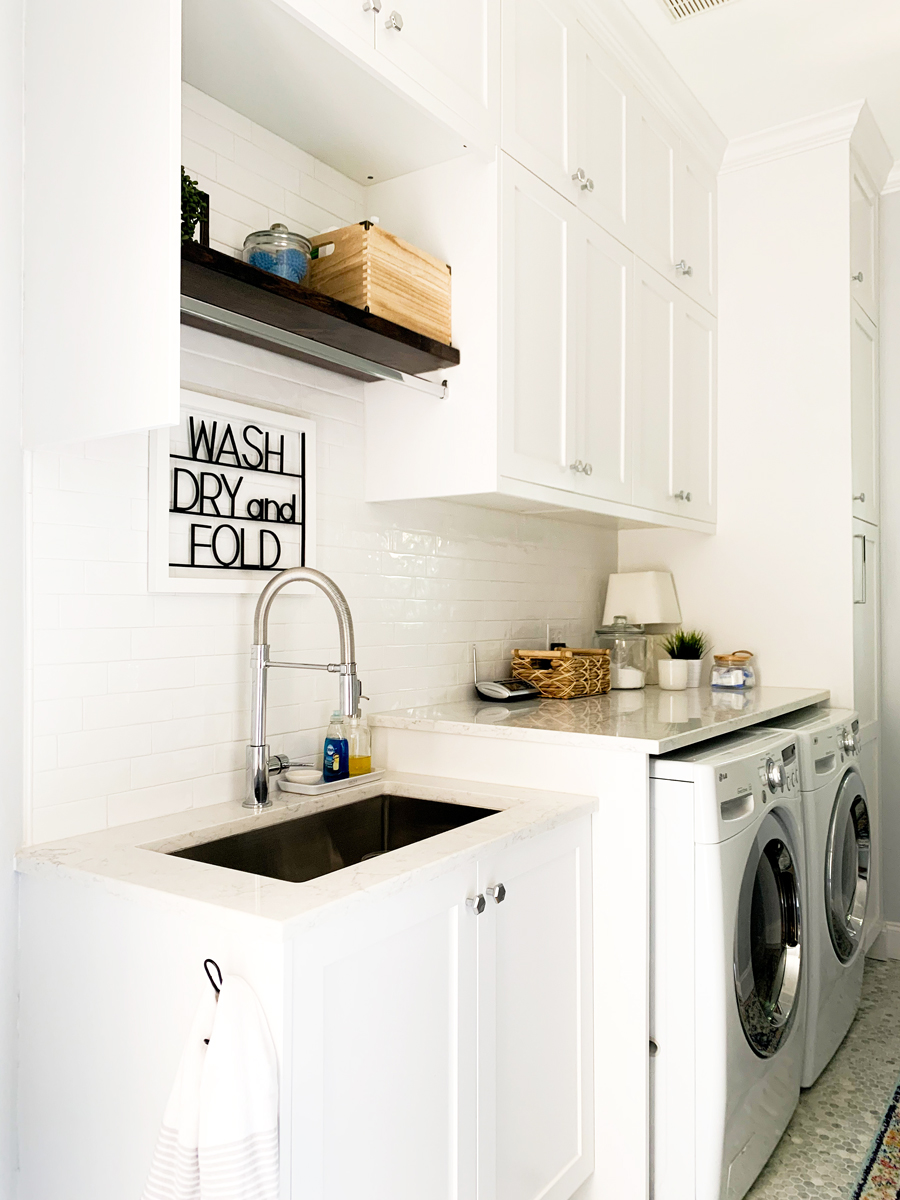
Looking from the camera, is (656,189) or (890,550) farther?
(890,550)

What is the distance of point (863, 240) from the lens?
3.25m

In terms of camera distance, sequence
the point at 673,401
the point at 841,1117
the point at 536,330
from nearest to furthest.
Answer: the point at 536,330 < the point at 841,1117 < the point at 673,401

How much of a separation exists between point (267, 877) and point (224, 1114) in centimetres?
43

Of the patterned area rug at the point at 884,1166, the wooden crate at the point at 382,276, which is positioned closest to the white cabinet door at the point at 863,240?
the wooden crate at the point at 382,276

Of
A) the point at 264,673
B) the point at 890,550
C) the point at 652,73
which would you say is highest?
the point at 652,73

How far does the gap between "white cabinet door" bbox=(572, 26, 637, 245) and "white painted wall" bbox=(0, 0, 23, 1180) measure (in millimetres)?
1387

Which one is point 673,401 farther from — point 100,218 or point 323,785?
point 100,218

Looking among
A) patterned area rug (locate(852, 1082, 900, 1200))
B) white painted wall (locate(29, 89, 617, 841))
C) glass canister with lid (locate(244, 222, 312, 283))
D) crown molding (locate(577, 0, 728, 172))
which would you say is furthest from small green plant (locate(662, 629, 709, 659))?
glass canister with lid (locate(244, 222, 312, 283))

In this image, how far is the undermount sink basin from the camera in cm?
171

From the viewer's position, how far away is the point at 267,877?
1.49 meters

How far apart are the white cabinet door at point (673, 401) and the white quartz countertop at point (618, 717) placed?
617mm

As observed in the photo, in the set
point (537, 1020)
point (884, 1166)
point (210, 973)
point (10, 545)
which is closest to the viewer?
point (210, 973)

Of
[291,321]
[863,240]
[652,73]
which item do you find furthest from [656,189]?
[291,321]

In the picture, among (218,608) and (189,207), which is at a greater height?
(189,207)
